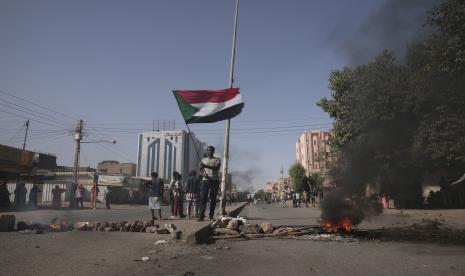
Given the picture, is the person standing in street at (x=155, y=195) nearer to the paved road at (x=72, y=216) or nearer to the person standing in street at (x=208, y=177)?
the paved road at (x=72, y=216)

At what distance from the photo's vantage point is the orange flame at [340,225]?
8.80 m

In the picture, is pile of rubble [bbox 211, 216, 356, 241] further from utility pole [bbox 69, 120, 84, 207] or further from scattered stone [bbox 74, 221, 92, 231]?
utility pole [bbox 69, 120, 84, 207]

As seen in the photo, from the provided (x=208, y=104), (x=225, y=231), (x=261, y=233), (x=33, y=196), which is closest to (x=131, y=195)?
(x=33, y=196)

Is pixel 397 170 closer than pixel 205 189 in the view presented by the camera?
No

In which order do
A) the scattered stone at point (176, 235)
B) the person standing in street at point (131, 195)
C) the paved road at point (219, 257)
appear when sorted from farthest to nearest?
the person standing in street at point (131, 195)
the scattered stone at point (176, 235)
the paved road at point (219, 257)

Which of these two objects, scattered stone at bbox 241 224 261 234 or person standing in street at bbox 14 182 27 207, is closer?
scattered stone at bbox 241 224 261 234

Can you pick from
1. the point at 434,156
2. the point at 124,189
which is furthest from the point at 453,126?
the point at 124,189

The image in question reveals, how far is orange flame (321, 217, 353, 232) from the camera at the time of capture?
880cm

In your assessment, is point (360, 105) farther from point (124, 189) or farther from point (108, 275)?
point (124, 189)

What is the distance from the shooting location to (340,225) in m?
9.01

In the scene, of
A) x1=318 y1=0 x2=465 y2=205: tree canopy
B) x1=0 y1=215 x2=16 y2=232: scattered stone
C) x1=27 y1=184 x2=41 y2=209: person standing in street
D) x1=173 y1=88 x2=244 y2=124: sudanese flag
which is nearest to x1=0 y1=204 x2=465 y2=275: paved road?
x1=0 y1=215 x2=16 y2=232: scattered stone

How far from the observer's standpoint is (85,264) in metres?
4.75

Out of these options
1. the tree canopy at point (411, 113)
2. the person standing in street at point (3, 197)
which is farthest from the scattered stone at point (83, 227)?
the person standing in street at point (3, 197)

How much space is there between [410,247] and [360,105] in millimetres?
18444
